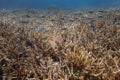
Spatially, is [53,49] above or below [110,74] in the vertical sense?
above

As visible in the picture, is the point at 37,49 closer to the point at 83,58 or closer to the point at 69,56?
the point at 69,56

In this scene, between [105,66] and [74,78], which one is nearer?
[74,78]

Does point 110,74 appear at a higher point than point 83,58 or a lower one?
lower

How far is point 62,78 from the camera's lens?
374 cm

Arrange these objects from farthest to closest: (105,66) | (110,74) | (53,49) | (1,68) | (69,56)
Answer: (53,49) → (1,68) → (69,56) → (105,66) → (110,74)

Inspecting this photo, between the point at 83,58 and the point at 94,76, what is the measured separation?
59 centimetres

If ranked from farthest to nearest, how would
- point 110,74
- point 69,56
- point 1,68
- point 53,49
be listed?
point 53,49 → point 1,68 → point 69,56 → point 110,74

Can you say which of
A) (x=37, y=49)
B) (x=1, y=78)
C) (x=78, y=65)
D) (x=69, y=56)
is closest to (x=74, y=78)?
(x=78, y=65)

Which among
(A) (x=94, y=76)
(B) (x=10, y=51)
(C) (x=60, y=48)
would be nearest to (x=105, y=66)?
(A) (x=94, y=76)

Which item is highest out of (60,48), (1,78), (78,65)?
(60,48)

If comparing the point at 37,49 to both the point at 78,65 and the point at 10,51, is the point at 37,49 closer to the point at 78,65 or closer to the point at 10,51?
the point at 10,51

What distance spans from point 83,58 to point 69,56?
0.38 meters

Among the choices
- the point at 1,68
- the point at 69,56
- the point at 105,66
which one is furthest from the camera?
the point at 1,68

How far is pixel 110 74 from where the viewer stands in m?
3.64
